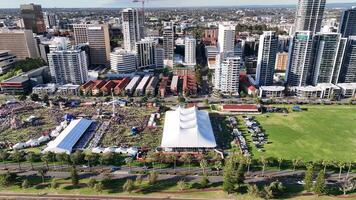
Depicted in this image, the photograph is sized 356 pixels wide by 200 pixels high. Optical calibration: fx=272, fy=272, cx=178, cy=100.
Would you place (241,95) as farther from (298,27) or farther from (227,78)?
(298,27)

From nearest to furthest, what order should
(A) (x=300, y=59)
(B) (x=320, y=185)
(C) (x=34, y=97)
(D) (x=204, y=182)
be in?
(B) (x=320, y=185) < (D) (x=204, y=182) < (C) (x=34, y=97) < (A) (x=300, y=59)

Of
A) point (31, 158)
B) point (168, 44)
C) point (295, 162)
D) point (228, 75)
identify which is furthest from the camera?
point (168, 44)

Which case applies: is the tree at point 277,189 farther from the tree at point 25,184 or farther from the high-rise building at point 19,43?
the high-rise building at point 19,43

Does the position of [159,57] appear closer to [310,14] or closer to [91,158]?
[91,158]

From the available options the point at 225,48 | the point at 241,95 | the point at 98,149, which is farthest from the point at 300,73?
the point at 98,149

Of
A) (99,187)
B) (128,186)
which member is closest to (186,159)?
(128,186)
